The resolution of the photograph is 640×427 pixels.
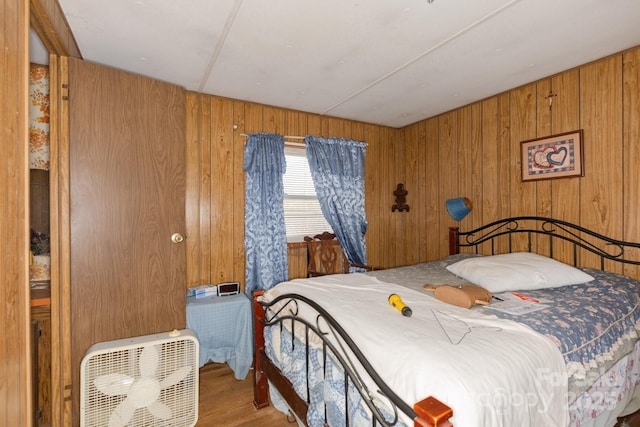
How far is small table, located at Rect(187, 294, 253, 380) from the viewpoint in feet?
Answer: 8.16

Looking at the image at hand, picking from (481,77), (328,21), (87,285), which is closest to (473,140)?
(481,77)

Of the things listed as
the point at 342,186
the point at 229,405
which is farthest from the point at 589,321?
the point at 342,186

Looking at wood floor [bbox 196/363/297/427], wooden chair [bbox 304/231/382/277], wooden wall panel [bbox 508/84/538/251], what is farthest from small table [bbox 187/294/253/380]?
wooden wall panel [bbox 508/84/538/251]

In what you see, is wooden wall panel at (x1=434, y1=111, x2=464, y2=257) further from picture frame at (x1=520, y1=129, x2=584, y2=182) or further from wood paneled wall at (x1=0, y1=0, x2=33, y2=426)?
wood paneled wall at (x1=0, y1=0, x2=33, y2=426)

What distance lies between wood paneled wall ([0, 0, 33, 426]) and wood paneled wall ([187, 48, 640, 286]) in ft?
5.93

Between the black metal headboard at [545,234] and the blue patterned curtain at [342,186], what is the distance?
3.40ft

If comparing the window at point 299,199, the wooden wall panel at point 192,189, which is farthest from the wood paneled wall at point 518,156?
the wooden wall panel at point 192,189

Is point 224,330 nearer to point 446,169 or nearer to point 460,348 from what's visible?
point 460,348

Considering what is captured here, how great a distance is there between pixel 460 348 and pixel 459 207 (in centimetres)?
235

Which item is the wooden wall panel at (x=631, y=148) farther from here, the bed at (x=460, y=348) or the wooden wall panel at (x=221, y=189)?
the wooden wall panel at (x=221, y=189)

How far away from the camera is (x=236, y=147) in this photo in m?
3.12

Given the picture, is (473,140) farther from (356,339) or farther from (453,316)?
(356,339)

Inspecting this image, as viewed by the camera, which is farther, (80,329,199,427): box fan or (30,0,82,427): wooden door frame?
(30,0,82,427): wooden door frame

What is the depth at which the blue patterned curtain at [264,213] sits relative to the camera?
3096 millimetres
